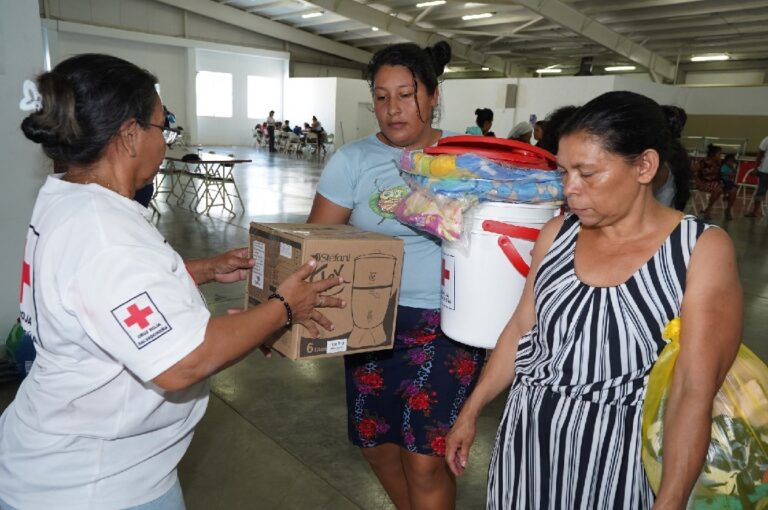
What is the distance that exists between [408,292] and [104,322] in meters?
0.87

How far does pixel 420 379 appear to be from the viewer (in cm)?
163

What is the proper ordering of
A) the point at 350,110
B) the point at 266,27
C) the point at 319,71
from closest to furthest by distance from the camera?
the point at 266,27 → the point at 350,110 → the point at 319,71

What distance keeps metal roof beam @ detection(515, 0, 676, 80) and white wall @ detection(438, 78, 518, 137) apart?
7.73 ft

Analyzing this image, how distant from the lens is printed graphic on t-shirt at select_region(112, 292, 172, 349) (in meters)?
0.92

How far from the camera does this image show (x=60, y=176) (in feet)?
3.63

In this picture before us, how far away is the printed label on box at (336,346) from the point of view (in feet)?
4.40

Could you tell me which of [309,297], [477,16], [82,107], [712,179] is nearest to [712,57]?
[477,16]

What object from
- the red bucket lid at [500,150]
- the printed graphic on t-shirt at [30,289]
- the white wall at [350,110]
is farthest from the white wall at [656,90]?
the printed graphic on t-shirt at [30,289]

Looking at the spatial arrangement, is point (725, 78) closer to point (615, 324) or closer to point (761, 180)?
point (761, 180)

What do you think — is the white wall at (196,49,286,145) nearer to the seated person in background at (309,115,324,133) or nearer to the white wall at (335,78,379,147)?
the white wall at (335,78,379,147)

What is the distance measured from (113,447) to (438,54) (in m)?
1.39

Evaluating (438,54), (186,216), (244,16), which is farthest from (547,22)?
(438,54)

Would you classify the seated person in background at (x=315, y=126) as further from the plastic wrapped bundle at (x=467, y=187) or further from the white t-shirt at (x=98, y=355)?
the white t-shirt at (x=98, y=355)

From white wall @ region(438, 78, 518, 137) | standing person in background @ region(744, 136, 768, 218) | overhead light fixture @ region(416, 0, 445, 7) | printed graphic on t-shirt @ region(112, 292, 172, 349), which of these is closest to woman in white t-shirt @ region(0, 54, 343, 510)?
printed graphic on t-shirt @ region(112, 292, 172, 349)
